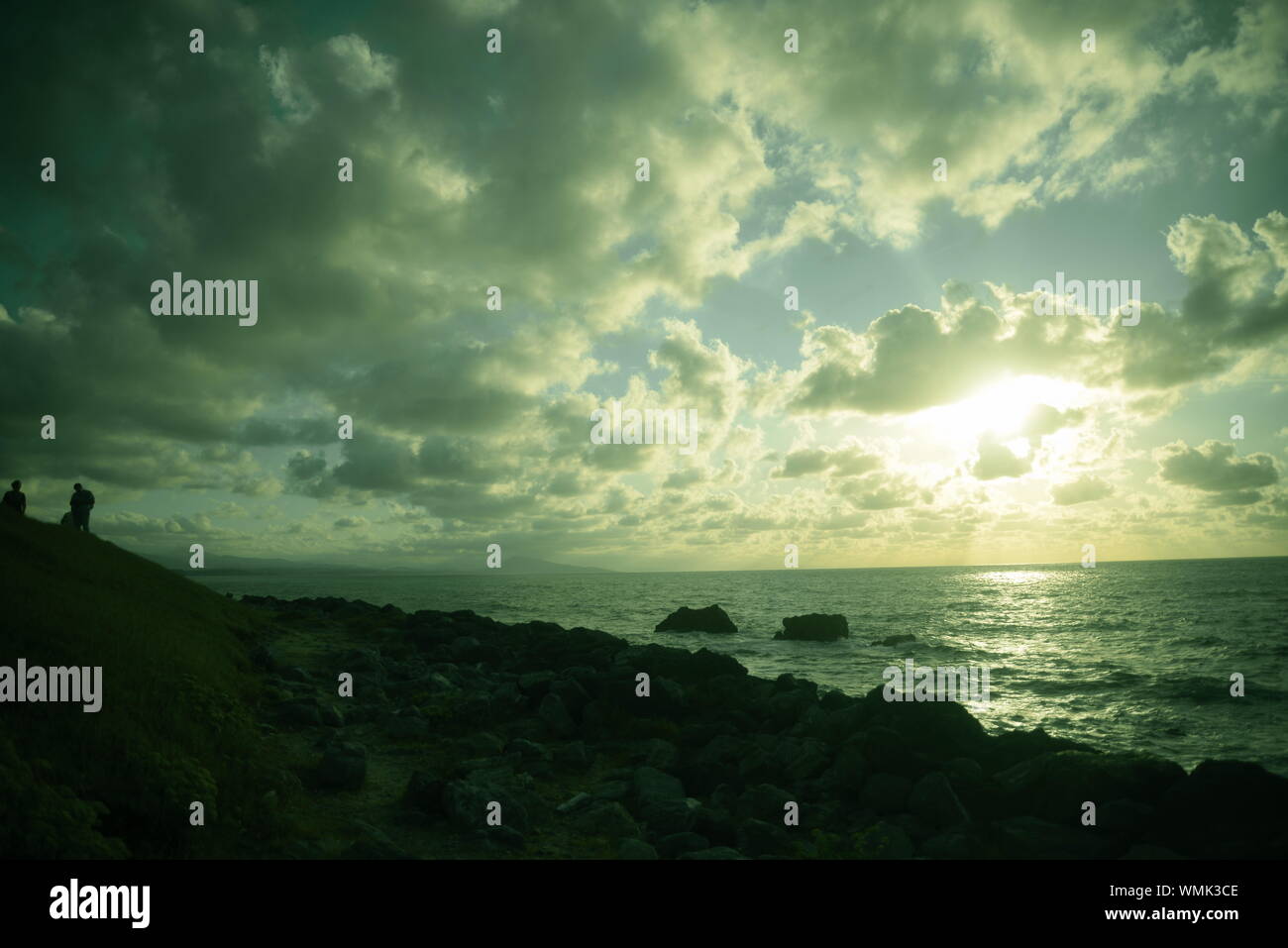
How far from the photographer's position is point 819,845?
361 inches

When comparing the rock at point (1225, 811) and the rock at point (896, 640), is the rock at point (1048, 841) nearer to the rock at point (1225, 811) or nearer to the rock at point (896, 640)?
the rock at point (1225, 811)

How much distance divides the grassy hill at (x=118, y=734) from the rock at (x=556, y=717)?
682 centimetres

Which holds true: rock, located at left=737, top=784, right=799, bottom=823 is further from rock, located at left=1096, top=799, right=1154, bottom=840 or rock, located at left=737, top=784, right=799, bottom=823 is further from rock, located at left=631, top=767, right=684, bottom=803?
rock, located at left=1096, top=799, right=1154, bottom=840

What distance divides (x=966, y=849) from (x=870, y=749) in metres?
3.23

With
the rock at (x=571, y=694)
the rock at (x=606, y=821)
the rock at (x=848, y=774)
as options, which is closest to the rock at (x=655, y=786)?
the rock at (x=606, y=821)

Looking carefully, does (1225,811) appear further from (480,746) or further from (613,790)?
(480,746)

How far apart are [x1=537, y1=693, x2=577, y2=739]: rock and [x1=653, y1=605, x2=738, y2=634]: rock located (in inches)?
1334

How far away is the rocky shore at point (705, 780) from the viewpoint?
9523 mm

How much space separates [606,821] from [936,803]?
233 inches

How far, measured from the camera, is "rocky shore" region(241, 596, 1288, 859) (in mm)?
9523

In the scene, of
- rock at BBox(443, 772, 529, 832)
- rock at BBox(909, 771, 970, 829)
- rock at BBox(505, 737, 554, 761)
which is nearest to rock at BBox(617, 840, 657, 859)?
rock at BBox(443, 772, 529, 832)

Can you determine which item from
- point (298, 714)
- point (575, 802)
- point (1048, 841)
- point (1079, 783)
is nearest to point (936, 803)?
point (1048, 841)
